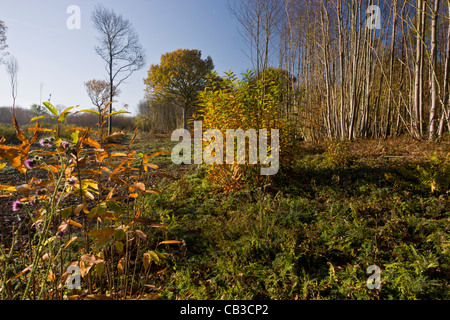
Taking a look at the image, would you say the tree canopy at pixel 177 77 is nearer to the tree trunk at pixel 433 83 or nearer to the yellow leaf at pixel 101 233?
the tree trunk at pixel 433 83

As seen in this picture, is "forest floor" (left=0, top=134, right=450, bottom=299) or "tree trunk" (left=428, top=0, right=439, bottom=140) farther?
"tree trunk" (left=428, top=0, right=439, bottom=140)

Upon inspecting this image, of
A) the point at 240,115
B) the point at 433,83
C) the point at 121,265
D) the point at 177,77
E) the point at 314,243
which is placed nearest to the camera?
the point at 121,265

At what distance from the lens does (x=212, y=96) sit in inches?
122

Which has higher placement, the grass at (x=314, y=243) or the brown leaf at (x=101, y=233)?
the brown leaf at (x=101, y=233)

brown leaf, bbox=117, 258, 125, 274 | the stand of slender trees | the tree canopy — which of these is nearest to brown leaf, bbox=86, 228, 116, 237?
brown leaf, bbox=117, 258, 125, 274

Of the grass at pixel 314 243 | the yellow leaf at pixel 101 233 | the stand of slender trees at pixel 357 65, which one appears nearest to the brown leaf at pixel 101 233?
the yellow leaf at pixel 101 233

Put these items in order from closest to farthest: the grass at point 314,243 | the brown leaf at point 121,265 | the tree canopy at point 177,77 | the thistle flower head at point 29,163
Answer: the thistle flower head at point 29,163 < the brown leaf at point 121,265 < the grass at point 314,243 < the tree canopy at point 177,77

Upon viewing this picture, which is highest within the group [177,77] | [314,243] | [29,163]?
[177,77]

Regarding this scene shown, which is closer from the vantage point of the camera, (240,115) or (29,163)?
(29,163)

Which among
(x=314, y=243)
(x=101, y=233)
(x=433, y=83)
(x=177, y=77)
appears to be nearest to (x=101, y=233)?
(x=101, y=233)

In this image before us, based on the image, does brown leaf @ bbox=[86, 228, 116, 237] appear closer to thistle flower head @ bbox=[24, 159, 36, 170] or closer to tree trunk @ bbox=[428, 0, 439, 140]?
thistle flower head @ bbox=[24, 159, 36, 170]

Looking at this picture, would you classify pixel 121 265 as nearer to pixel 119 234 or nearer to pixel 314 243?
pixel 119 234
